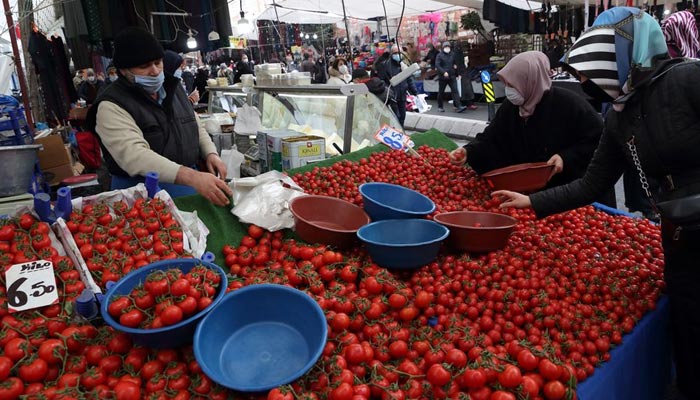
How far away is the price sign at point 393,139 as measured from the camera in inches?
167

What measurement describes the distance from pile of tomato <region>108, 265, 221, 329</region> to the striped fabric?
1819 mm

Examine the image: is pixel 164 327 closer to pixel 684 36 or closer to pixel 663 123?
pixel 663 123

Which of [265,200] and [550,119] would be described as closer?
[265,200]

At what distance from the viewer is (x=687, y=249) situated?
1879mm

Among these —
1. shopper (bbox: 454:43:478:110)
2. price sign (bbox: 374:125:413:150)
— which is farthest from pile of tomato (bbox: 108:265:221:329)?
shopper (bbox: 454:43:478:110)

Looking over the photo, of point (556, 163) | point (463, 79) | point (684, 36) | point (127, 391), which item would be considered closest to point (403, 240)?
point (556, 163)

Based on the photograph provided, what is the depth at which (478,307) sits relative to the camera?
6.44ft

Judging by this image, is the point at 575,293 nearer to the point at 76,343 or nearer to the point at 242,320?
the point at 242,320

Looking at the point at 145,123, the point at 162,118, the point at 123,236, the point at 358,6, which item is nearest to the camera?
the point at 123,236

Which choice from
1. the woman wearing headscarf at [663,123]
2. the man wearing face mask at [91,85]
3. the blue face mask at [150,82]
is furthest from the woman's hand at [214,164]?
the man wearing face mask at [91,85]

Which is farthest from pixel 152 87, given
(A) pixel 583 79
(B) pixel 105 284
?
(A) pixel 583 79

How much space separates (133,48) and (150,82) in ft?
0.71

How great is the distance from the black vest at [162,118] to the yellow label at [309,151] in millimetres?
1002

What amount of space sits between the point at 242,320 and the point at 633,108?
1879 millimetres
